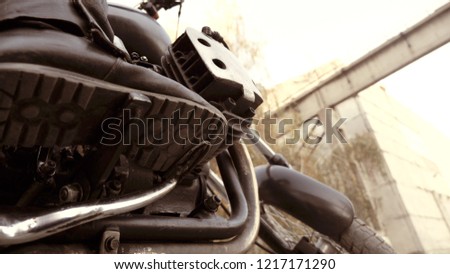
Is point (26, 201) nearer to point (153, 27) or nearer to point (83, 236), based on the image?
point (83, 236)

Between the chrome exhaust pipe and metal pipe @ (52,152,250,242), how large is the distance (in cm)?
8

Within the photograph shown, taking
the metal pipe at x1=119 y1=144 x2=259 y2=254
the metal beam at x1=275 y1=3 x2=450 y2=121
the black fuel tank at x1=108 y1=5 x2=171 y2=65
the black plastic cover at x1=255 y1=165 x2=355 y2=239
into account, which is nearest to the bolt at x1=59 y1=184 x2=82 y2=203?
the metal pipe at x1=119 y1=144 x2=259 y2=254

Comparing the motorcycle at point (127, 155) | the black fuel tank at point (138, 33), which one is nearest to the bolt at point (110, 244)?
the motorcycle at point (127, 155)

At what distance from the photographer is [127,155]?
2.38 ft

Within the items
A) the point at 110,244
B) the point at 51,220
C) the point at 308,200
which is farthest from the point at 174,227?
the point at 308,200

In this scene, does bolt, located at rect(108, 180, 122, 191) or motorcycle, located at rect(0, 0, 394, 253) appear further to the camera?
bolt, located at rect(108, 180, 122, 191)

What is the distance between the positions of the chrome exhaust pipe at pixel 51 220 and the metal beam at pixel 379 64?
6.16m

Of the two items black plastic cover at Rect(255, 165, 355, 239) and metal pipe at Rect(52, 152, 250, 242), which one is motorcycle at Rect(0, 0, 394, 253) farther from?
black plastic cover at Rect(255, 165, 355, 239)

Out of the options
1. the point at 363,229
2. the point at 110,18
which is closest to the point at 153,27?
the point at 110,18

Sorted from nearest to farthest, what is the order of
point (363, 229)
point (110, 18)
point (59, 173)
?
point (59, 173), point (110, 18), point (363, 229)

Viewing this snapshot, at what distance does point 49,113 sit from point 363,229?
129 cm

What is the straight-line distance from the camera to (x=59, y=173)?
2.38 ft

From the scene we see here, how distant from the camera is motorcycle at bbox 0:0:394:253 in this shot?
561 millimetres

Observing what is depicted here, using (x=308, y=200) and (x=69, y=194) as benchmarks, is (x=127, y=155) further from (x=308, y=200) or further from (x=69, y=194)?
(x=308, y=200)
